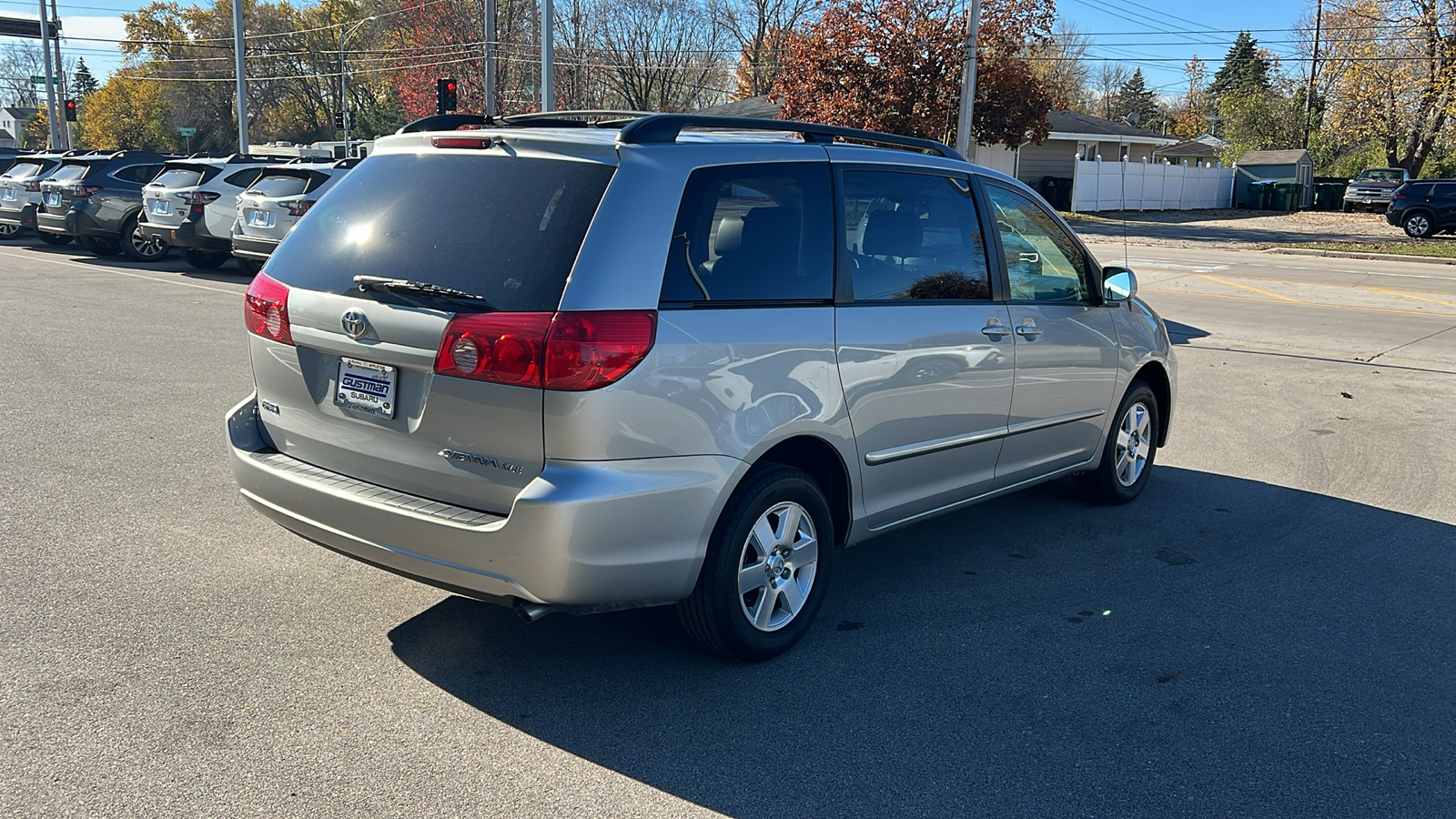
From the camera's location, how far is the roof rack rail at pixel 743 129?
3.79 meters

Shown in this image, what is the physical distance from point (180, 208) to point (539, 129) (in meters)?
15.0

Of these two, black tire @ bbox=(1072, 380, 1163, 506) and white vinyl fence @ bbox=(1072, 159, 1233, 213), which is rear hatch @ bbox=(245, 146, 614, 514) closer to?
black tire @ bbox=(1072, 380, 1163, 506)

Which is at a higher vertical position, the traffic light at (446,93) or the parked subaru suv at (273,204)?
the traffic light at (446,93)

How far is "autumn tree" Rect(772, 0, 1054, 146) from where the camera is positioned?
3362 cm

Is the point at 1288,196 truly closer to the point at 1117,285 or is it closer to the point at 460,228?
the point at 1117,285

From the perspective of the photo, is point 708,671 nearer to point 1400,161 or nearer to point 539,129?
point 539,129

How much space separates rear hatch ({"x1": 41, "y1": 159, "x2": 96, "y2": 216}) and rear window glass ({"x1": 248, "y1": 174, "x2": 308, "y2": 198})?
5385 millimetres

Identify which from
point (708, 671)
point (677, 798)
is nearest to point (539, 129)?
point (708, 671)

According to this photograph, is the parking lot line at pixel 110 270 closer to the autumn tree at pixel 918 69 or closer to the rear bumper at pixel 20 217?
the rear bumper at pixel 20 217

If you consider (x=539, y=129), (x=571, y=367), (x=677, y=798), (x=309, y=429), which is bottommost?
(x=677, y=798)

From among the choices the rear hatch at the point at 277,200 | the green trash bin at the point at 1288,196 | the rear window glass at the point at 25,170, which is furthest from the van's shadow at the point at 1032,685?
the green trash bin at the point at 1288,196

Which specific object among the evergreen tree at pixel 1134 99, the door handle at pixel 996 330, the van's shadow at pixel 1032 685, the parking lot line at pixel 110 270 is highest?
the evergreen tree at pixel 1134 99

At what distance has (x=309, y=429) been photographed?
13.2 ft

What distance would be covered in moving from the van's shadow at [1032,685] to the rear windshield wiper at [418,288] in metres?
1.30
